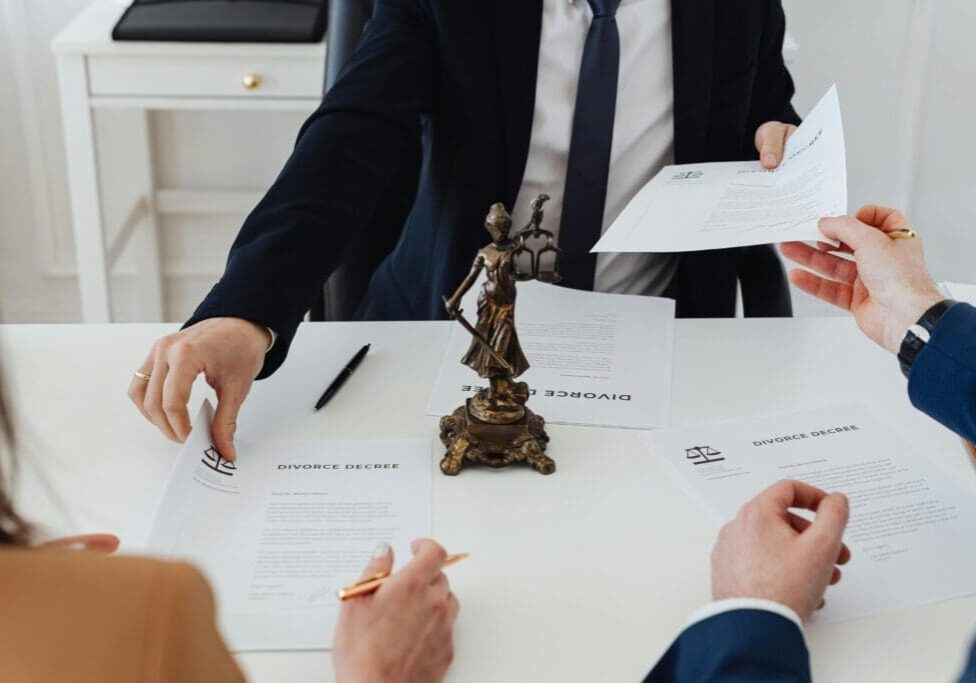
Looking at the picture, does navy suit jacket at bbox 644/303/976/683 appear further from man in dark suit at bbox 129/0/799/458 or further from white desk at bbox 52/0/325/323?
white desk at bbox 52/0/325/323

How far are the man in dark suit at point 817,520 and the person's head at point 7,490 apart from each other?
439mm

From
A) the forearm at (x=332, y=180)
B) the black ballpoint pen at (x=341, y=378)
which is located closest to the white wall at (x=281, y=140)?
the forearm at (x=332, y=180)

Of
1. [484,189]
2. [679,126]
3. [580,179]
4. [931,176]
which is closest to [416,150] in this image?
[484,189]

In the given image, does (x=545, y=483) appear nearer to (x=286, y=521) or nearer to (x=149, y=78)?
(x=286, y=521)

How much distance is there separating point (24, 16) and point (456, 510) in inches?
80.0

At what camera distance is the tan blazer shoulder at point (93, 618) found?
54 centimetres

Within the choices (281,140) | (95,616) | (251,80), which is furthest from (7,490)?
(281,140)

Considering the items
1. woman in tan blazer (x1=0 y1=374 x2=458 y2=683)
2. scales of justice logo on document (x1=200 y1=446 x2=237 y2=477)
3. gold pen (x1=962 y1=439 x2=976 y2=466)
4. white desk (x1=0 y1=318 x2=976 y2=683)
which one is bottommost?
white desk (x1=0 y1=318 x2=976 y2=683)

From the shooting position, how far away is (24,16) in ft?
8.67

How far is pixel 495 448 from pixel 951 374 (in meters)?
0.40

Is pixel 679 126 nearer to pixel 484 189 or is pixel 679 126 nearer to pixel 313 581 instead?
pixel 484 189

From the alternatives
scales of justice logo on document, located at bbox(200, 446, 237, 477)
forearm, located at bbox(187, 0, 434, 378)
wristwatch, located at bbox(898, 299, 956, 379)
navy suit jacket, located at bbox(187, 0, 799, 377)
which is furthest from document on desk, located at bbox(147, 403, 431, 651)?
wristwatch, located at bbox(898, 299, 956, 379)

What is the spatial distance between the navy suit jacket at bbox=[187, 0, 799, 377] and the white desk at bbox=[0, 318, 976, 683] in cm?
16

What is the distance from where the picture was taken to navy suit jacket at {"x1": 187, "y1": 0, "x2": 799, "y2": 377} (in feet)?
4.52
